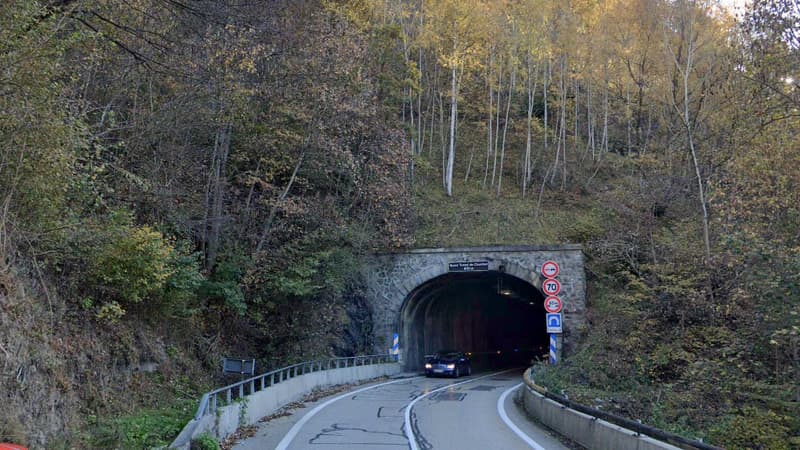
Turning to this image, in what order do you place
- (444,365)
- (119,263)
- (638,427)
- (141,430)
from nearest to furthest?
(638,427), (141,430), (119,263), (444,365)

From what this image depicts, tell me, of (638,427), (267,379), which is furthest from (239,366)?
(638,427)

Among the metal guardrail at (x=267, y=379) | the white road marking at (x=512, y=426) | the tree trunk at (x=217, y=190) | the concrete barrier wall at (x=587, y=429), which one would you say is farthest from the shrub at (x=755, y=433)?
the tree trunk at (x=217, y=190)

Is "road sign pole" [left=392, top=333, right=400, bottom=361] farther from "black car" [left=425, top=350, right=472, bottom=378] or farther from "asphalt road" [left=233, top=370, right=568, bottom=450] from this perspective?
"asphalt road" [left=233, top=370, right=568, bottom=450]

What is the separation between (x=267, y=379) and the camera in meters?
19.2

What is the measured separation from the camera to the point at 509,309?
48.3 m

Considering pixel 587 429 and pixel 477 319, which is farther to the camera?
pixel 477 319

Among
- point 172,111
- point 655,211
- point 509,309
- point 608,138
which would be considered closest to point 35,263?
point 172,111

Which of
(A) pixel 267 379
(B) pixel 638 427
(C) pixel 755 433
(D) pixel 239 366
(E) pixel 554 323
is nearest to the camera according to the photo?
(B) pixel 638 427

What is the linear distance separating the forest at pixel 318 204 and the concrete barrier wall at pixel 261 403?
2.25 feet

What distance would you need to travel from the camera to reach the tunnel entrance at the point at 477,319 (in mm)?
32219

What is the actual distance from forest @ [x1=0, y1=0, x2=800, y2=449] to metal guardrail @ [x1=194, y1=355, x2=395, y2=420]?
2.23 feet

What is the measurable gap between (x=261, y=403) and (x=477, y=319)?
1219 inches

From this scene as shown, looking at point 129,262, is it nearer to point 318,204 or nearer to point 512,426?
point 512,426

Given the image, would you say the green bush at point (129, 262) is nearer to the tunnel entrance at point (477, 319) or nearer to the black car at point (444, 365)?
the black car at point (444, 365)
